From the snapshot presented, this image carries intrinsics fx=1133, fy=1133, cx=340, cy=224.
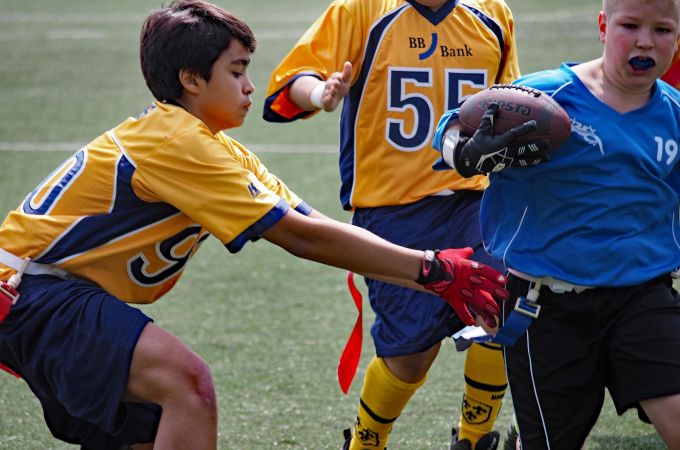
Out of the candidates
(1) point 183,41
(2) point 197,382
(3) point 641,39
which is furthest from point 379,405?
(3) point 641,39

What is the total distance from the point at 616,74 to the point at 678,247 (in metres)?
0.52

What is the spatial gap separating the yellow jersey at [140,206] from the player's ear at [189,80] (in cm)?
10

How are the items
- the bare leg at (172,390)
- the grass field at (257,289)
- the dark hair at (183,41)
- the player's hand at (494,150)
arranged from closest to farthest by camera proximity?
the player's hand at (494,150), the bare leg at (172,390), the dark hair at (183,41), the grass field at (257,289)

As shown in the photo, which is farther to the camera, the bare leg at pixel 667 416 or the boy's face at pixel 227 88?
the boy's face at pixel 227 88

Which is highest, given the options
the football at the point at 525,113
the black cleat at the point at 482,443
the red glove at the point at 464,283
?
the football at the point at 525,113

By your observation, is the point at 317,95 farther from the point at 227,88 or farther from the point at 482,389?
the point at 482,389

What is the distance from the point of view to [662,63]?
310 cm

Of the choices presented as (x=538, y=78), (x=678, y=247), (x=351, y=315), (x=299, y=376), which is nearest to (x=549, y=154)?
(x=538, y=78)

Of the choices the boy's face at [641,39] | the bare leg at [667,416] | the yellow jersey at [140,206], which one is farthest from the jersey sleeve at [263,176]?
the bare leg at [667,416]

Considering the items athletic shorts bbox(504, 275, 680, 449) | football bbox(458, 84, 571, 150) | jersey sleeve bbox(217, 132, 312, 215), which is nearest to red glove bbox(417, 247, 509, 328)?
athletic shorts bbox(504, 275, 680, 449)

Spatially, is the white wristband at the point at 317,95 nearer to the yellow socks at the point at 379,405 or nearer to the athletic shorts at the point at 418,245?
the athletic shorts at the point at 418,245

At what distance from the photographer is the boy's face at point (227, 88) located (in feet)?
→ 10.8

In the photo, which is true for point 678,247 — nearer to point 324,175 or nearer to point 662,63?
point 662,63

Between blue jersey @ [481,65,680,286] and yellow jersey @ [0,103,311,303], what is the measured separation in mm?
718
